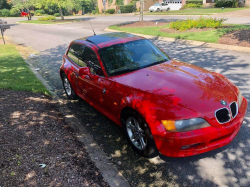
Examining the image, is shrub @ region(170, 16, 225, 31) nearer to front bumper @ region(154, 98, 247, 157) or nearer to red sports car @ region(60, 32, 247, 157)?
red sports car @ region(60, 32, 247, 157)

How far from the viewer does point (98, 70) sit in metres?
4.32

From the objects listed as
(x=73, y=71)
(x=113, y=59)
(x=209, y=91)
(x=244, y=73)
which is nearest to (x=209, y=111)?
(x=209, y=91)

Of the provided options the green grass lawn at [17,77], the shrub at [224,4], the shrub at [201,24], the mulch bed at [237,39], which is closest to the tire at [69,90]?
the green grass lawn at [17,77]

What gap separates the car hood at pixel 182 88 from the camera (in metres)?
3.04

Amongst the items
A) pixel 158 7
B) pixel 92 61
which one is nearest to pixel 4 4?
pixel 158 7

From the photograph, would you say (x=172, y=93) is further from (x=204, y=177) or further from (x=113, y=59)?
(x=113, y=59)

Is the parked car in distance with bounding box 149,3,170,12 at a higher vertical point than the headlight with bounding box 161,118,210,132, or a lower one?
higher

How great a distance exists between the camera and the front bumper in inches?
114

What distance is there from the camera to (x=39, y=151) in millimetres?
3586

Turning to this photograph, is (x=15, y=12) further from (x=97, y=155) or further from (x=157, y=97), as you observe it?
(x=157, y=97)

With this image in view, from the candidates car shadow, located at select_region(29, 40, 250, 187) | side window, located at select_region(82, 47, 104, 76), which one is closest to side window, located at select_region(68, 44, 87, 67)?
side window, located at select_region(82, 47, 104, 76)

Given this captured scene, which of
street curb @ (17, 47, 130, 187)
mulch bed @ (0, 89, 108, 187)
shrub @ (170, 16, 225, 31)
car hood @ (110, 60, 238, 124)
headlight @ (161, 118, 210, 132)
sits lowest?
street curb @ (17, 47, 130, 187)

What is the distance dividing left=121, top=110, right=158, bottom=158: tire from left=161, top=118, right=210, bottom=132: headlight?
381 millimetres

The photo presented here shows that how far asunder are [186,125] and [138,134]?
848mm
